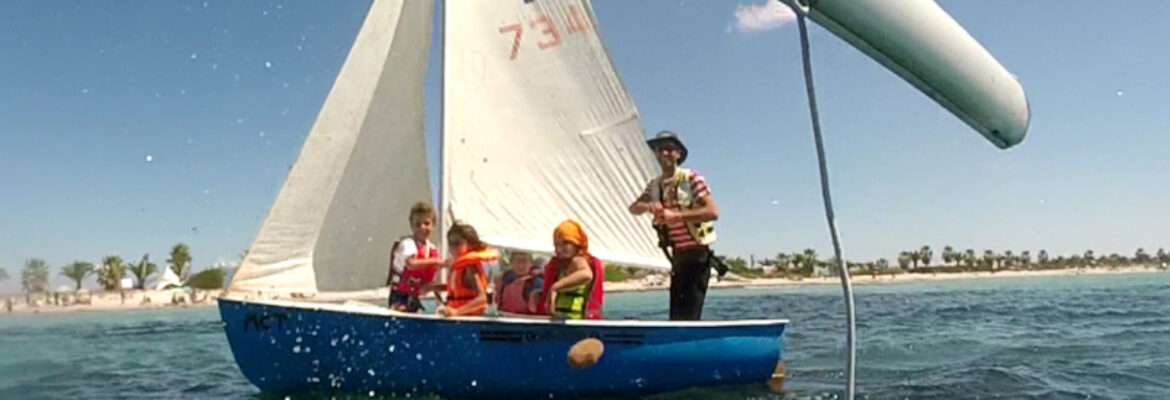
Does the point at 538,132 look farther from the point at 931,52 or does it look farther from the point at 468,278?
the point at 931,52

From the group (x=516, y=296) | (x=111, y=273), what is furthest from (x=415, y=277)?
(x=111, y=273)

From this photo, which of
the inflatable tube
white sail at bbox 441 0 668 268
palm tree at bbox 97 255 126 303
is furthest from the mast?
palm tree at bbox 97 255 126 303

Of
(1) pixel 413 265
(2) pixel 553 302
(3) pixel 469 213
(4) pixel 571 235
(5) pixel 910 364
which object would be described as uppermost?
(3) pixel 469 213

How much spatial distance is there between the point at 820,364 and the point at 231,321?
6418mm

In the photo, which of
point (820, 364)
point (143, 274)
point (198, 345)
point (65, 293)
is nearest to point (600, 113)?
point (820, 364)

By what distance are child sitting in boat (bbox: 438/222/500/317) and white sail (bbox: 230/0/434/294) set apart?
4.28ft

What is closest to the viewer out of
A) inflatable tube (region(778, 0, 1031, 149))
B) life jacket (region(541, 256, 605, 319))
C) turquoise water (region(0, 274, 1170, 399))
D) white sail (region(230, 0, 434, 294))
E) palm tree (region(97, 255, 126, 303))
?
inflatable tube (region(778, 0, 1031, 149))

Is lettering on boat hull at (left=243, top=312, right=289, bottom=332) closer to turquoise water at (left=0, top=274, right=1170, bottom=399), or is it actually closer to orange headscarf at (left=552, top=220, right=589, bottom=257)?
turquoise water at (left=0, top=274, right=1170, bottom=399)

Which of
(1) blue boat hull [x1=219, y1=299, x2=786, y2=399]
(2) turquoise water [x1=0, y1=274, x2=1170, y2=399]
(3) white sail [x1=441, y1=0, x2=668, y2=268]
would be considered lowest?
(2) turquoise water [x1=0, y1=274, x2=1170, y2=399]

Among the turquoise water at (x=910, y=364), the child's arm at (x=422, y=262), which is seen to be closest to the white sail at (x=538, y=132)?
the child's arm at (x=422, y=262)

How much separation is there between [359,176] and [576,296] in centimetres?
261

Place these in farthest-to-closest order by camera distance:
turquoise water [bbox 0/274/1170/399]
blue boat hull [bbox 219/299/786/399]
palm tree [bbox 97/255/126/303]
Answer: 1. palm tree [bbox 97/255/126/303]
2. turquoise water [bbox 0/274/1170/399]
3. blue boat hull [bbox 219/299/786/399]

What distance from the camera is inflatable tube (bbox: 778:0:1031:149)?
4.73ft

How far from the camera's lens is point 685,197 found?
26.3 feet
